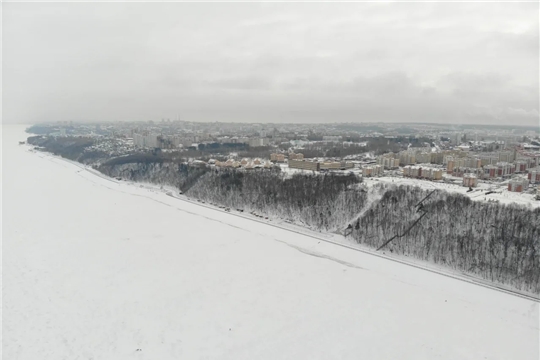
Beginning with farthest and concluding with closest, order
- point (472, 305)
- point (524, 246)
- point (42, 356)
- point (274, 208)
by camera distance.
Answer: point (274, 208) < point (524, 246) < point (472, 305) < point (42, 356)

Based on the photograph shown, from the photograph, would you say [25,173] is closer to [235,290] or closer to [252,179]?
[252,179]

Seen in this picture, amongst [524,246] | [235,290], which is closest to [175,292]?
[235,290]

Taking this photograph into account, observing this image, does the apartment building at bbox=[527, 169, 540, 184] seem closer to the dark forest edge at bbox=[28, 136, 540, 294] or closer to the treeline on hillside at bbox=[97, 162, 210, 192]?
the dark forest edge at bbox=[28, 136, 540, 294]

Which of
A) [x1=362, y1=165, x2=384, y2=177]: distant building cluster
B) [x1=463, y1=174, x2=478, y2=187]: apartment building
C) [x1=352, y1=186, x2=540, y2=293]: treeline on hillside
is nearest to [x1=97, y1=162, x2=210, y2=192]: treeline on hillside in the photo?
[x1=362, y1=165, x2=384, y2=177]: distant building cluster

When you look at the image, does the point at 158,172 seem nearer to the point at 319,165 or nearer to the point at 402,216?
the point at 319,165

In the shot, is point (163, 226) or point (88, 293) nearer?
point (88, 293)

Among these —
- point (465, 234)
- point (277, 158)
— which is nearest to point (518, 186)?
point (465, 234)

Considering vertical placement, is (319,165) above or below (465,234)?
above
